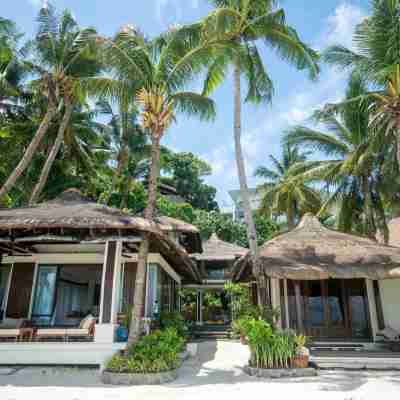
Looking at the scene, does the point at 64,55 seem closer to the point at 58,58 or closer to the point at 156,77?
the point at 58,58

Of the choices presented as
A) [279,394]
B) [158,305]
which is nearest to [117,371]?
[279,394]

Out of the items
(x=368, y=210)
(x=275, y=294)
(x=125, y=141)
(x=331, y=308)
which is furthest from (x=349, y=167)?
(x=125, y=141)

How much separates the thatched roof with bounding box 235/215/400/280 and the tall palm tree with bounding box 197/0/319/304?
3.63ft

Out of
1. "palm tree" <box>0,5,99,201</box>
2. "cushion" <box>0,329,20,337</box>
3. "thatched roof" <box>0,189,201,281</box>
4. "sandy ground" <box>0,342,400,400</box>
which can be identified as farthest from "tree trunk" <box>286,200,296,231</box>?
"cushion" <box>0,329,20,337</box>

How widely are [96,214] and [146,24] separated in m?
6.04

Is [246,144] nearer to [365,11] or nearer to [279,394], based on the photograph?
[365,11]

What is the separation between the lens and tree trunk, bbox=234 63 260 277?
9.55 metres

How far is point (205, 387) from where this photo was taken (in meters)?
6.53

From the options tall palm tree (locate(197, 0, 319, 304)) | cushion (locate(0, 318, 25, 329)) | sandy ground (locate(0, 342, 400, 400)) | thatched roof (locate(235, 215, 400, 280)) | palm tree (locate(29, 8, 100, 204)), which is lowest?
sandy ground (locate(0, 342, 400, 400))

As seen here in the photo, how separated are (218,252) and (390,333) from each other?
12296mm

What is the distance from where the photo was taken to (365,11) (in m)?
12.6

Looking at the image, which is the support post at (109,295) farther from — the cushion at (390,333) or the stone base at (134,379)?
the cushion at (390,333)

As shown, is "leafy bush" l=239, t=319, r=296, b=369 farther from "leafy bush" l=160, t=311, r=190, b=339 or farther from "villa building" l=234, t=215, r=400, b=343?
"leafy bush" l=160, t=311, r=190, b=339

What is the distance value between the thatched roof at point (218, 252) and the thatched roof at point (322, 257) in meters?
8.13
